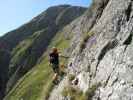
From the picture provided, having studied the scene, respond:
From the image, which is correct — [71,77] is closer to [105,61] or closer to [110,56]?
[105,61]

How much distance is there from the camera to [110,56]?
79.7 feet

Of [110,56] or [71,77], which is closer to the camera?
[110,56]

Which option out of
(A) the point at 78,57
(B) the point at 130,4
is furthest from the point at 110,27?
(A) the point at 78,57

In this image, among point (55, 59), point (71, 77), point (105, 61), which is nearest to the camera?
point (105, 61)

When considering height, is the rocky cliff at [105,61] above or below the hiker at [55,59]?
above

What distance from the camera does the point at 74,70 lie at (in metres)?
32.2

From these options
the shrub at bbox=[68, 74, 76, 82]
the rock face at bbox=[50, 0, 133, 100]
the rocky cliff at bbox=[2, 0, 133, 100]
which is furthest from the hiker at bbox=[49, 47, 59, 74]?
the shrub at bbox=[68, 74, 76, 82]

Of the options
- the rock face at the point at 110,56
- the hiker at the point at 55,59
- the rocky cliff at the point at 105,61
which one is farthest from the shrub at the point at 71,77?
the hiker at the point at 55,59

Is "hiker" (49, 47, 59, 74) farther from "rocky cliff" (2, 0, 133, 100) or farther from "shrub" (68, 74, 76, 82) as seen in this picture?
"shrub" (68, 74, 76, 82)

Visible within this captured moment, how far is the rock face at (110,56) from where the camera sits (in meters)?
21.0

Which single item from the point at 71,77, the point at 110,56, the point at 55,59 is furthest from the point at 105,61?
the point at 55,59

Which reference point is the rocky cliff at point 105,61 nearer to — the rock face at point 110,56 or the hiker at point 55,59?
the rock face at point 110,56

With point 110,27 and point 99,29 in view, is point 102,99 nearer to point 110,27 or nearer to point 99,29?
point 110,27

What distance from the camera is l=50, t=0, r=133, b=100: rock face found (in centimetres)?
2100
